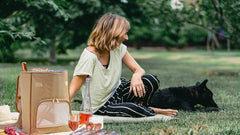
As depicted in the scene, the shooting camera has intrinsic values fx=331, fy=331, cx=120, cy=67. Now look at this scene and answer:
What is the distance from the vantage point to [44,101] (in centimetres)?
264

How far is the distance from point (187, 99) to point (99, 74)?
1338 mm

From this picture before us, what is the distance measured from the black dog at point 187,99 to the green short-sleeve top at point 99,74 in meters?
0.93

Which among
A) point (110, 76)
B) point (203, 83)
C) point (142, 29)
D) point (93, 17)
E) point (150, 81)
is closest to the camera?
point (110, 76)

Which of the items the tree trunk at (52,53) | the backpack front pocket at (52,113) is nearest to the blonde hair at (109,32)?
the backpack front pocket at (52,113)

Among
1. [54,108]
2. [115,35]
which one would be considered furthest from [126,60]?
[54,108]

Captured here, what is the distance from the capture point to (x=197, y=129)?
2818 mm

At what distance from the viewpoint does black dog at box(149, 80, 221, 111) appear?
4.02 meters

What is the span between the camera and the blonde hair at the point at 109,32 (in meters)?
3.20

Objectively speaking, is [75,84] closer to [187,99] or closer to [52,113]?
[52,113]

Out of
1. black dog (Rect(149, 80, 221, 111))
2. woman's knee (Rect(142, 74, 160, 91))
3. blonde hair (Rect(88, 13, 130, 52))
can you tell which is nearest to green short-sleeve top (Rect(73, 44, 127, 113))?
blonde hair (Rect(88, 13, 130, 52))

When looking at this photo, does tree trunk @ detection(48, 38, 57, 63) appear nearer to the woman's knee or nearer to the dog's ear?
the dog's ear

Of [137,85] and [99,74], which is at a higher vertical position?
[99,74]

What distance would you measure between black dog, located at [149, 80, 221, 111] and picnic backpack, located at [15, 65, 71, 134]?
5.49 feet

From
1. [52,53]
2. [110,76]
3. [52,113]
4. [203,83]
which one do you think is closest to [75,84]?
[110,76]
